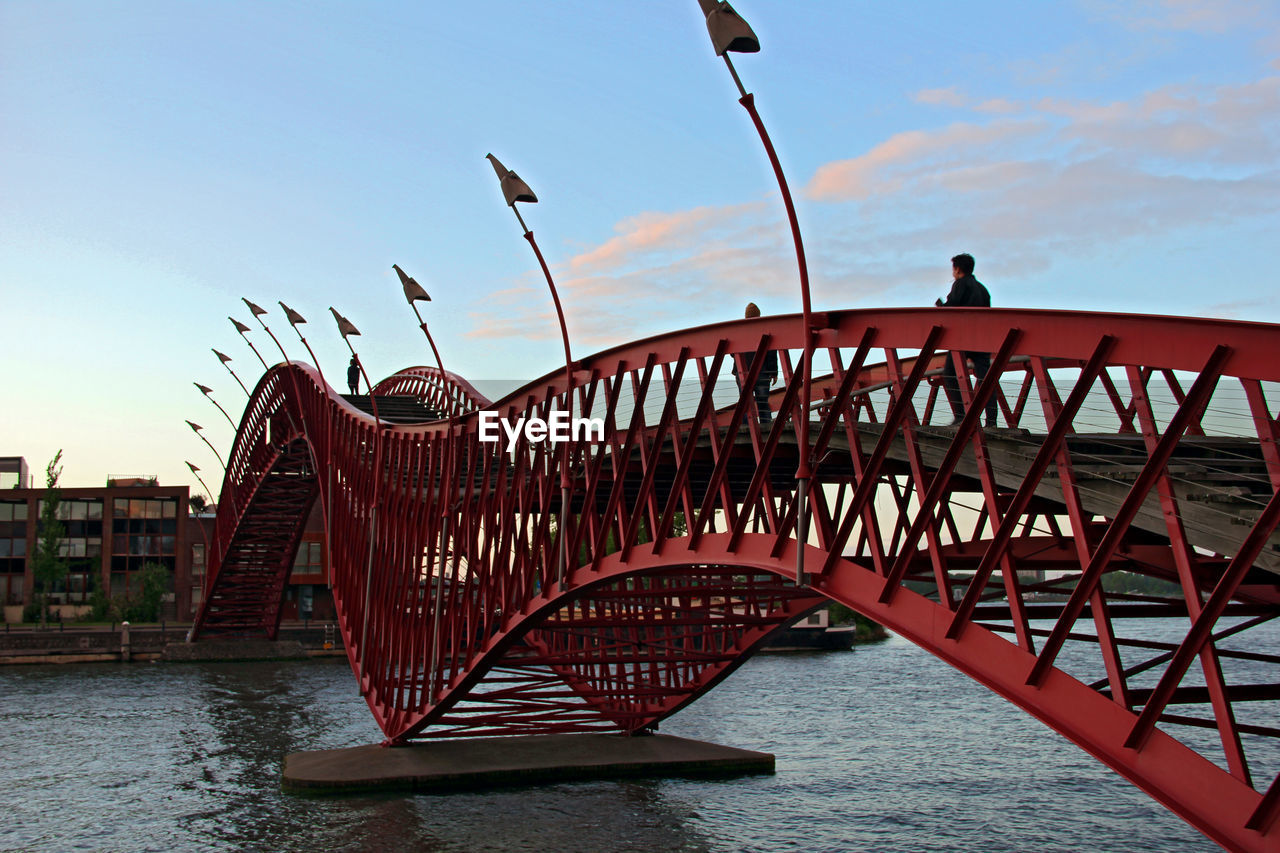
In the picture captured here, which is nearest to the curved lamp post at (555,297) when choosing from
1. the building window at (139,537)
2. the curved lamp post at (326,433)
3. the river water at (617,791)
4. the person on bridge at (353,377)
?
the river water at (617,791)

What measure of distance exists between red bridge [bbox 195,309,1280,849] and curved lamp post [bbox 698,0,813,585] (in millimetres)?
277

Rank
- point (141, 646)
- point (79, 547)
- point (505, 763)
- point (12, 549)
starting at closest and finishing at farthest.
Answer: point (505, 763) < point (141, 646) < point (12, 549) < point (79, 547)

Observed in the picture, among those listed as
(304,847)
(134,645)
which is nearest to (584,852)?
(304,847)

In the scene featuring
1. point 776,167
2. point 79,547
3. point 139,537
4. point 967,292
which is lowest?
point 79,547

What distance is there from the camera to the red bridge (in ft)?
37.2

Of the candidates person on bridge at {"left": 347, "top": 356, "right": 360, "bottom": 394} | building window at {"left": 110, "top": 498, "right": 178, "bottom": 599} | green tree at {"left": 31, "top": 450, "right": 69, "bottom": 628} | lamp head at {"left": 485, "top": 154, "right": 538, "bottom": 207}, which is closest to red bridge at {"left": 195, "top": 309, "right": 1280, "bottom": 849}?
lamp head at {"left": 485, "top": 154, "right": 538, "bottom": 207}

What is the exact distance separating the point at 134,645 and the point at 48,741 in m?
37.1

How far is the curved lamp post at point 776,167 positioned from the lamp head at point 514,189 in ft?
29.9

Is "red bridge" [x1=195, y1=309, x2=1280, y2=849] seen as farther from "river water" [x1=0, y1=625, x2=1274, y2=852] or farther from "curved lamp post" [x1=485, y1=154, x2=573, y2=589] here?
"river water" [x1=0, y1=625, x2=1274, y2=852]

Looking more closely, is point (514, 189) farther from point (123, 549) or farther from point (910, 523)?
point (123, 549)

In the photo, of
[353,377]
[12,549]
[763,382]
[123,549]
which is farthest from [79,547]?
[763,382]

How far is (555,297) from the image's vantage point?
2530cm

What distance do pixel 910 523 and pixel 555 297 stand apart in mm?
9509

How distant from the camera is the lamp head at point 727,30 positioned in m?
14.9
